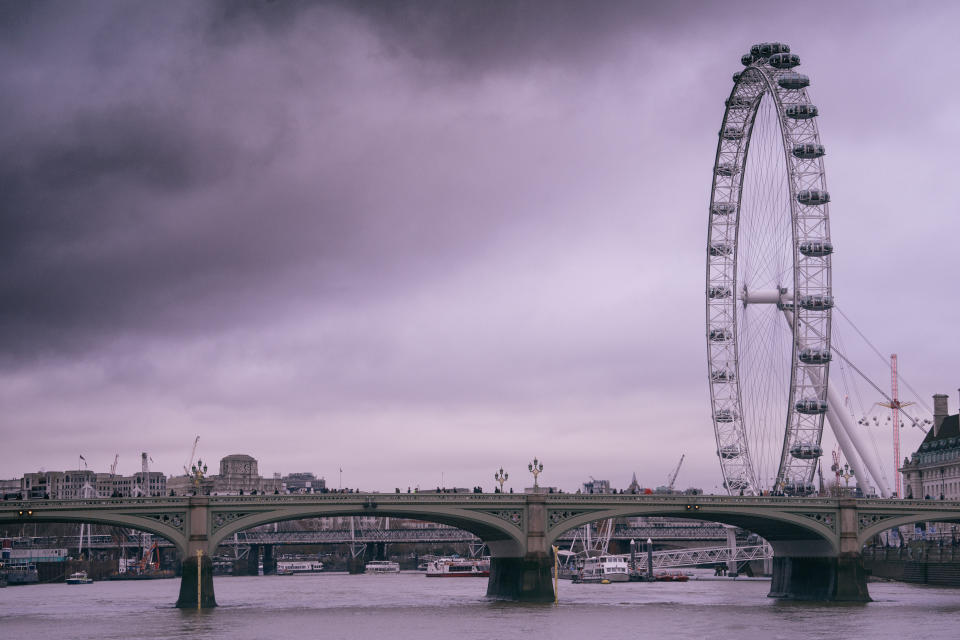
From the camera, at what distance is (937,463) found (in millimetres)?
164000

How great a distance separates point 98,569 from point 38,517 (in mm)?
122292

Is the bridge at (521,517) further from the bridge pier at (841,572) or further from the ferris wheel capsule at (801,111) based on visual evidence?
the ferris wheel capsule at (801,111)

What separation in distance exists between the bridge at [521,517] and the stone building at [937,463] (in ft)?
221

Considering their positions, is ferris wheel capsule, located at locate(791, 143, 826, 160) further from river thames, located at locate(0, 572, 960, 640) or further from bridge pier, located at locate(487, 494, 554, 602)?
bridge pier, located at locate(487, 494, 554, 602)

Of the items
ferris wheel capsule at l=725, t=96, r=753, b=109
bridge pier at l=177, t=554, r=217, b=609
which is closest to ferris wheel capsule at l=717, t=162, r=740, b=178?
ferris wheel capsule at l=725, t=96, r=753, b=109

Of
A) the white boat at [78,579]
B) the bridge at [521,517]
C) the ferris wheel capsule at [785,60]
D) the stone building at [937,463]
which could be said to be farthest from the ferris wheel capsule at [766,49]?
the white boat at [78,579]

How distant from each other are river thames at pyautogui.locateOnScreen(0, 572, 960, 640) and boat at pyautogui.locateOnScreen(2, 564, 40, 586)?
60.4m

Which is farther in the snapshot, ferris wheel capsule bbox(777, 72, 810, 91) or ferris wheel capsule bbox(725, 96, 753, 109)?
ferris wheel capsule bbox(725, 96, 753, 109)

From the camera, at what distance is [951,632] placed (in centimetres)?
6750

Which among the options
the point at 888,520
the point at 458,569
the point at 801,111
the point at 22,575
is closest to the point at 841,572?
the point at 888,520

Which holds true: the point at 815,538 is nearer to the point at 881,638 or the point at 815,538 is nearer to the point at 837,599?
the point at 837,599

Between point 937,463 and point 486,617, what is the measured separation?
10131 cm

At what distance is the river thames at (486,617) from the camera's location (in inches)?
2731

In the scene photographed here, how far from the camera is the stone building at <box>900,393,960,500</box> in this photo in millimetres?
159500
